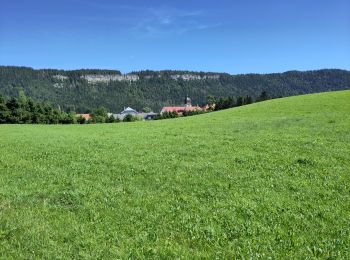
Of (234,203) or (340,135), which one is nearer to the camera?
(234,203)

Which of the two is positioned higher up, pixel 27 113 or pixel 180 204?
pixel 180 204

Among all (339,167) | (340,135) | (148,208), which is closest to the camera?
(148,208)

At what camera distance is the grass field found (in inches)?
390

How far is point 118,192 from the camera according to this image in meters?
14.3

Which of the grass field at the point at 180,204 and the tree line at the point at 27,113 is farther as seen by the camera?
the tree line at the point at 27,113

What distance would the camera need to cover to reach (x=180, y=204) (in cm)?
1283

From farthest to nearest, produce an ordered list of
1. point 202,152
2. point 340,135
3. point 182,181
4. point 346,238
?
point 340,135
point 202,152
point 182,181
point 346,238

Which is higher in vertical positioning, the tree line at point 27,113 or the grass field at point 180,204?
the grass field at point 180,204

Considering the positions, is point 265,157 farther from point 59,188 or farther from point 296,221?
point 59,188

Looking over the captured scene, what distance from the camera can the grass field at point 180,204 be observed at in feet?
32.5

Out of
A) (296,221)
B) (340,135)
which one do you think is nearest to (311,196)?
(296,221)

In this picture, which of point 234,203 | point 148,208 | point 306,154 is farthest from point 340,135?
point 148,208

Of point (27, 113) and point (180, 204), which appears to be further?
point (27, 113)

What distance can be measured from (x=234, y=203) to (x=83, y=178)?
6.68 meters
